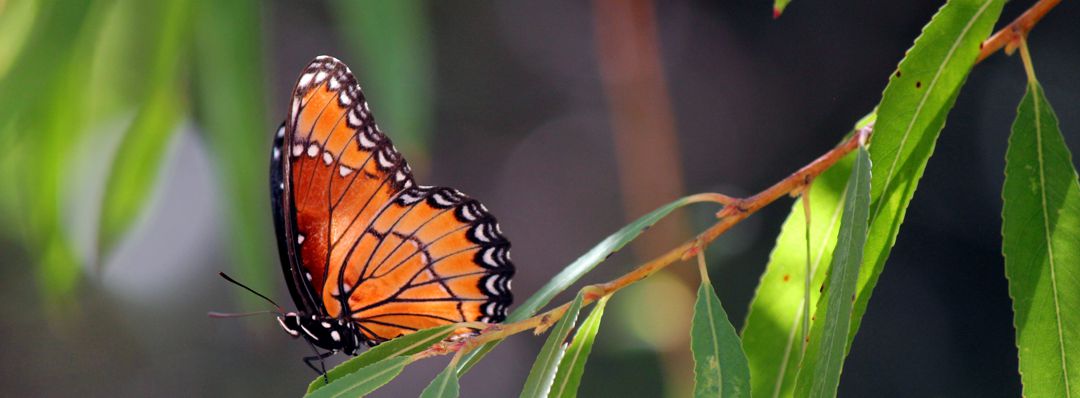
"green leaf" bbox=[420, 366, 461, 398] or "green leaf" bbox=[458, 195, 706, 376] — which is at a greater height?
"green leaf" bbox=[458, 195, 706, 376]

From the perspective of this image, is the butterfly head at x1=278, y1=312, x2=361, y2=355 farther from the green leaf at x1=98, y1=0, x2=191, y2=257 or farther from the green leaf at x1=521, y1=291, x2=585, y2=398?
the green leaf at x1=98, y1=0, x2=191, y2=257

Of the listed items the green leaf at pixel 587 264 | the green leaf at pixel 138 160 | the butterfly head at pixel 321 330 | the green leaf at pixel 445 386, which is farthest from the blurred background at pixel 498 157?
the green leaf at pixel 445 386

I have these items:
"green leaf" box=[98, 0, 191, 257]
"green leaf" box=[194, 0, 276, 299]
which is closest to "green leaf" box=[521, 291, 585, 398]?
"green leaf" box=[194, 0, 276, 299]

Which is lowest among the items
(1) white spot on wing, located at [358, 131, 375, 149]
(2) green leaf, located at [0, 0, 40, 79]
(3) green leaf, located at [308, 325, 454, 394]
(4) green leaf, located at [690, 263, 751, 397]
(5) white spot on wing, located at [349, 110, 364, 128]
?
(4) green leaf, located at [690, 263, 751, 397]

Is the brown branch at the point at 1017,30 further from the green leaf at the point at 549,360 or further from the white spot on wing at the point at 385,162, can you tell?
the white spot on wing at the point at 385,162

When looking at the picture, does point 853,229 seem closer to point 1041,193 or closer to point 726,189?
point 1041,193

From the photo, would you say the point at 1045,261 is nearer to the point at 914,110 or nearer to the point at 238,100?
the point at 914,110

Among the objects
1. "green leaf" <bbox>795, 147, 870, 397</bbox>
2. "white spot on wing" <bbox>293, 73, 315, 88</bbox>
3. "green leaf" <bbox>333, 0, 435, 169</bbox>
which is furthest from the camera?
"green leaf" <bbox>333, 0, 435, 169</bbox>

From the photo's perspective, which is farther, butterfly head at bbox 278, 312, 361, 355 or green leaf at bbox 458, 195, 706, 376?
butterfly head at bbox 278, 312, 361, 355

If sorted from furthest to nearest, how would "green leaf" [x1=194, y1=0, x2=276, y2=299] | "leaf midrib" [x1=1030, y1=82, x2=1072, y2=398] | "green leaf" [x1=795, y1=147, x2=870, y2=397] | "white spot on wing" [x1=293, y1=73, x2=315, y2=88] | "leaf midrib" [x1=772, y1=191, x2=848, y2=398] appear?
"green leaf" [x1=194, y1=0, x2=276, y2=299] → "white spot on wing" [x1=293, y1=73, x2=315, y2=88] → "leaf midrib" [x1=772, y1=191, x2=848, y2=398] → "leaf midrib" [x1=1030, y1=82, x2=1072, y2=398] → "green leaf" [x1=795, y1=147, x2=870, y2=397]
